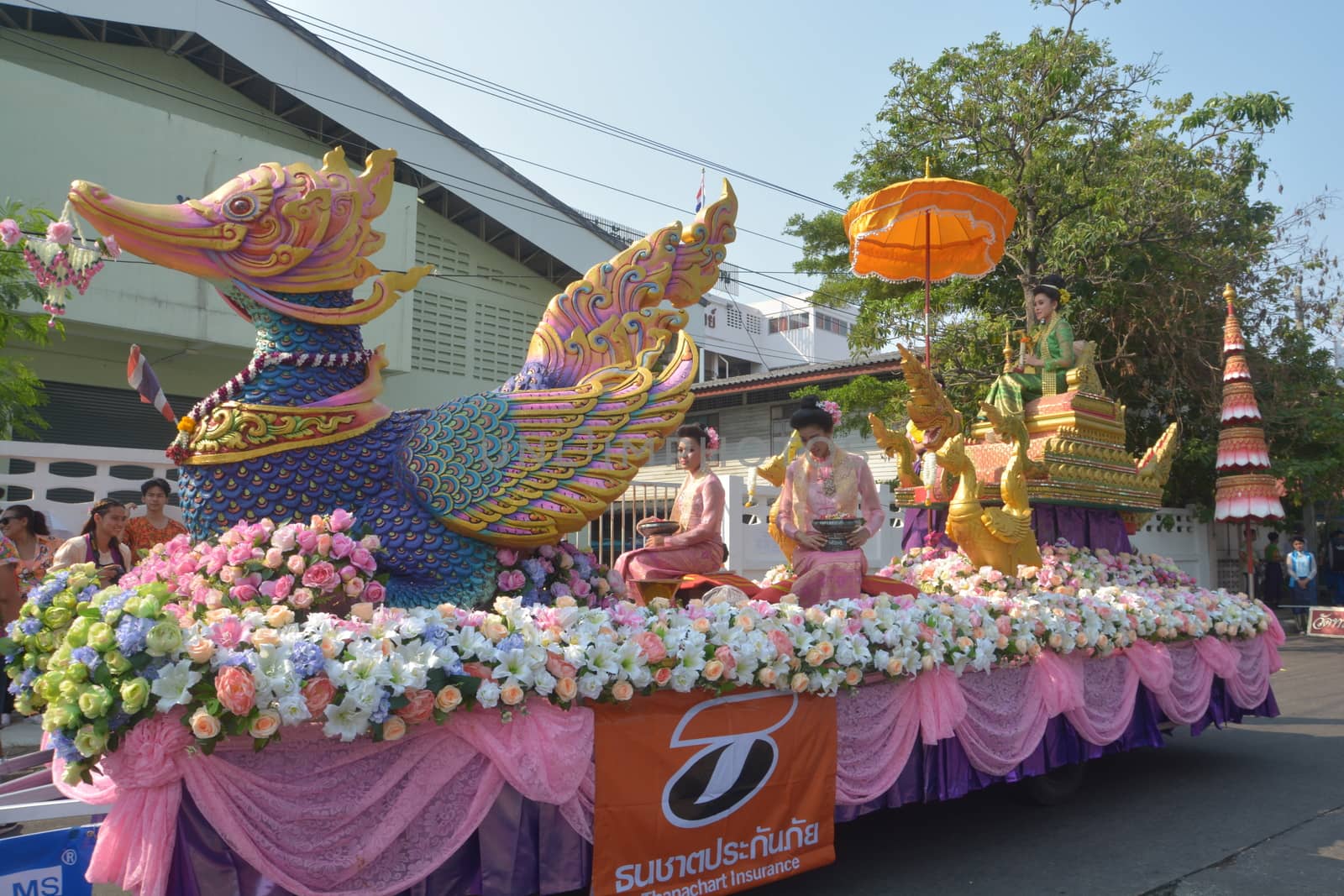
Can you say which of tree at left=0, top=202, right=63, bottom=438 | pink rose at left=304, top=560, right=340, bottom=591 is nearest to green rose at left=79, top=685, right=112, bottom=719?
pink rose at left=304, top=560, right=340, bottom=591

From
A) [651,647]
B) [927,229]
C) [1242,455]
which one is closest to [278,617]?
[651,647]

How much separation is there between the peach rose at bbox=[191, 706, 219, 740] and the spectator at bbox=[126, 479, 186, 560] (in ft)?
13.5

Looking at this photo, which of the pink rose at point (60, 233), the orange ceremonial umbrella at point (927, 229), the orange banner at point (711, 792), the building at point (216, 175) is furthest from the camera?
the building at point (216, 175)

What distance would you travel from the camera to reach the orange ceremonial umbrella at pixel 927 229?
6121 millimetres

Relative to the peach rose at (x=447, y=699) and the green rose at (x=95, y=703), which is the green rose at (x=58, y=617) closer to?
the green rose at (x=95, y=703)

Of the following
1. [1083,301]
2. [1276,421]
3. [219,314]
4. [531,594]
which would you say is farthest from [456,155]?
[1276,421]

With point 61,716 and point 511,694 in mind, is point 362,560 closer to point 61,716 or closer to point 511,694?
point 511,694

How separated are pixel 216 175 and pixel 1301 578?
14.4 m

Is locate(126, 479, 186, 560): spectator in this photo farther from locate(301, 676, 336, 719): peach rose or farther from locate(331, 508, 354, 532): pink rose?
locate(301, 676, 336, 719): peach rose

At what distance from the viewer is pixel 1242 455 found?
1059 centimetres

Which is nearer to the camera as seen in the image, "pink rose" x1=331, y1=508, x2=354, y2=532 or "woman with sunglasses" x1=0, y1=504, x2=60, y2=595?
"pink rose" x1=331, y1=508, x2=354, y2=532

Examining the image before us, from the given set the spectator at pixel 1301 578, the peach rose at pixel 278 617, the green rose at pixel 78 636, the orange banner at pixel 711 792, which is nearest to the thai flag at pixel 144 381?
the peach rose at pixel 278 617

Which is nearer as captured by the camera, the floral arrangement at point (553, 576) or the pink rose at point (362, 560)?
the pink rose at point (362, 560)

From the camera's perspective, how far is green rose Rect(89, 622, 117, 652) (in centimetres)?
211
